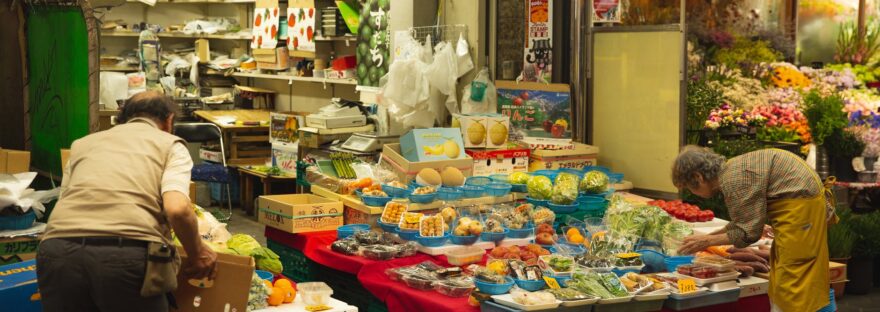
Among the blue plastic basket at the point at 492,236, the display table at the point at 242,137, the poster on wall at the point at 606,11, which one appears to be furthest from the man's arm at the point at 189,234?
the display table at the point at 242,137

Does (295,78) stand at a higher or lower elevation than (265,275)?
higher

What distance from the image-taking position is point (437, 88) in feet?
26.2

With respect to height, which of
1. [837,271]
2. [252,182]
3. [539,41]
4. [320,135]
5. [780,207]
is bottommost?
[837,271]

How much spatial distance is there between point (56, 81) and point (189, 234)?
9.65ft

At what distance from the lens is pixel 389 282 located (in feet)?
16.3

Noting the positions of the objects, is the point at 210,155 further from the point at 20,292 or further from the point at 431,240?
the point at 20,292

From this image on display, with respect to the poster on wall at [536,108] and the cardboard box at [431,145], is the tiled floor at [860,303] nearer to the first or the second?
the poster on wall at [536,108]

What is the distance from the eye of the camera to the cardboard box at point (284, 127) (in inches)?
392

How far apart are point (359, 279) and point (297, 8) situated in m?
5.74

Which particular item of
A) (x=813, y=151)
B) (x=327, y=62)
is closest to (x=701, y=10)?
(x=813, y=151)

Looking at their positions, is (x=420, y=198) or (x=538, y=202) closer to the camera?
(x=420, y=198)

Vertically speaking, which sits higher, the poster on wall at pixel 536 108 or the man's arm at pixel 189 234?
the poster on wall at pixel 536 108

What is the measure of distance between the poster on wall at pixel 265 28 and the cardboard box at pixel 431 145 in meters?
4.51

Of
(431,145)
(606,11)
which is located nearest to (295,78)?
(606,11)
